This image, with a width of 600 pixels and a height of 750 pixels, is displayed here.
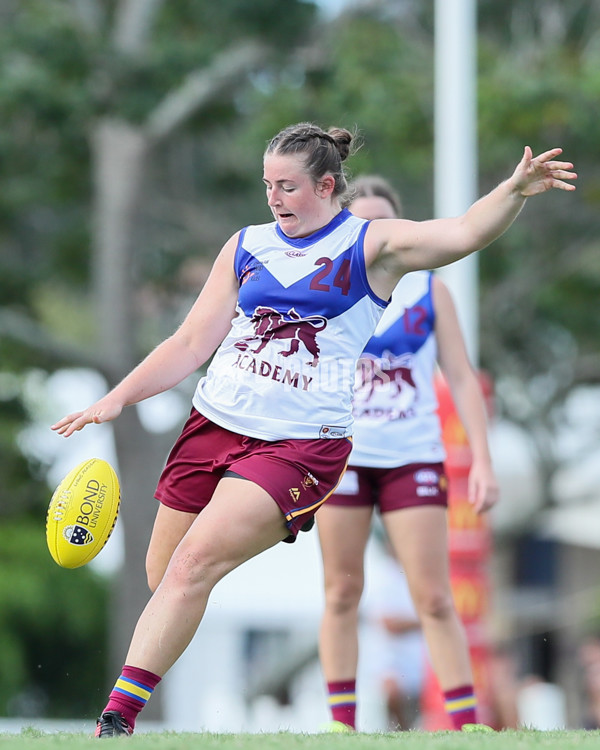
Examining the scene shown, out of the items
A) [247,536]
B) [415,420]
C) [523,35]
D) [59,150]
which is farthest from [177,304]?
[247,536]

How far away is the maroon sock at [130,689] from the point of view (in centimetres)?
440

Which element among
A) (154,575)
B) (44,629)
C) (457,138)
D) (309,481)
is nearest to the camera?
(309,481)

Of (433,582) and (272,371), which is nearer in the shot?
(272,371)

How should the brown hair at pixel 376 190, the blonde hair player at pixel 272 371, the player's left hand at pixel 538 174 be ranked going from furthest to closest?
the brown hair at pixel 376 190 → the blonde hair player at pixel 272 371 → the player's left hand at pixel 538 174

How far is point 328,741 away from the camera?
13.9 feet

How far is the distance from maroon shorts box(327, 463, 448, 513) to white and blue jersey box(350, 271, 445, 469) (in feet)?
0.11

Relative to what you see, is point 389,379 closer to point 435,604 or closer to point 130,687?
point 435,604

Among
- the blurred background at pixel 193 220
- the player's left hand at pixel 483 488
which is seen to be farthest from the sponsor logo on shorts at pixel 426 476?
the blurred background at pixel 193 220

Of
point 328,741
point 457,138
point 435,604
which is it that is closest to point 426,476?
point 435,604

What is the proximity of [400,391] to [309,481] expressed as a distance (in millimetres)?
1278

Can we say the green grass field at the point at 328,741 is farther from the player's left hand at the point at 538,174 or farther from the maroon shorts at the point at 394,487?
the player's left hand at the point at 538,174

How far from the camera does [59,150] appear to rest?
54.0ft

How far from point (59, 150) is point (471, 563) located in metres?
7.98

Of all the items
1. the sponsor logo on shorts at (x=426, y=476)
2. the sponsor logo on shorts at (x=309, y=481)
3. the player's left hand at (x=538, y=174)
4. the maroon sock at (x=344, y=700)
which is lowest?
the maroon sock at (x=344, y=700)
